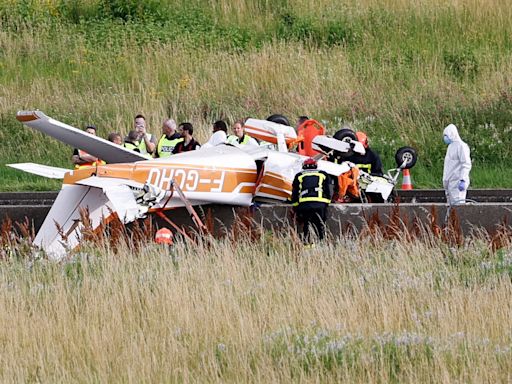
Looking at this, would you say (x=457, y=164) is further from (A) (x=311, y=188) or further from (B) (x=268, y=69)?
(B) (x=268, y=69)

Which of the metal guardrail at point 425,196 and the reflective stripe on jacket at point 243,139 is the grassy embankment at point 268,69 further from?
the reflective stripe on jacket at point 243,139

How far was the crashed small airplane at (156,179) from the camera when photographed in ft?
49.2

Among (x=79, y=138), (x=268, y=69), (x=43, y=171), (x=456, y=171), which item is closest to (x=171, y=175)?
(x=79, y=138)

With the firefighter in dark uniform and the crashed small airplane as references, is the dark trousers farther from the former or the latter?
the crashed small airplane

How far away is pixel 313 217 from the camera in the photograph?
48.9 ft

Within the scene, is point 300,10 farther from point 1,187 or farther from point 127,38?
A: point 1,187

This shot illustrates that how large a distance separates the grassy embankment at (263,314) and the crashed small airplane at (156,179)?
1.20 meters

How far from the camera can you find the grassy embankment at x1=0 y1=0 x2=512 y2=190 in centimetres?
2505

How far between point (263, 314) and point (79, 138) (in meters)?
6.52

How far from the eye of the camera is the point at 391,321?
10.8m

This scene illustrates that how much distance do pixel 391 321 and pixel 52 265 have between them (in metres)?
4.19

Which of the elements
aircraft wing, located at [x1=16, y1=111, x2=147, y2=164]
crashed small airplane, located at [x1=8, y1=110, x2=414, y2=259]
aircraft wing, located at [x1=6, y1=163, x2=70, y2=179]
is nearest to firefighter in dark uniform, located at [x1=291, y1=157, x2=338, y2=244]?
crashed small airplane, located at [x1=8, y1=110, x2=414, y2=259]

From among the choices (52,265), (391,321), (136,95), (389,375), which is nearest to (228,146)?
(52,265)

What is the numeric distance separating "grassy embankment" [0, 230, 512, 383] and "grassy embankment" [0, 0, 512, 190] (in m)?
9.88
